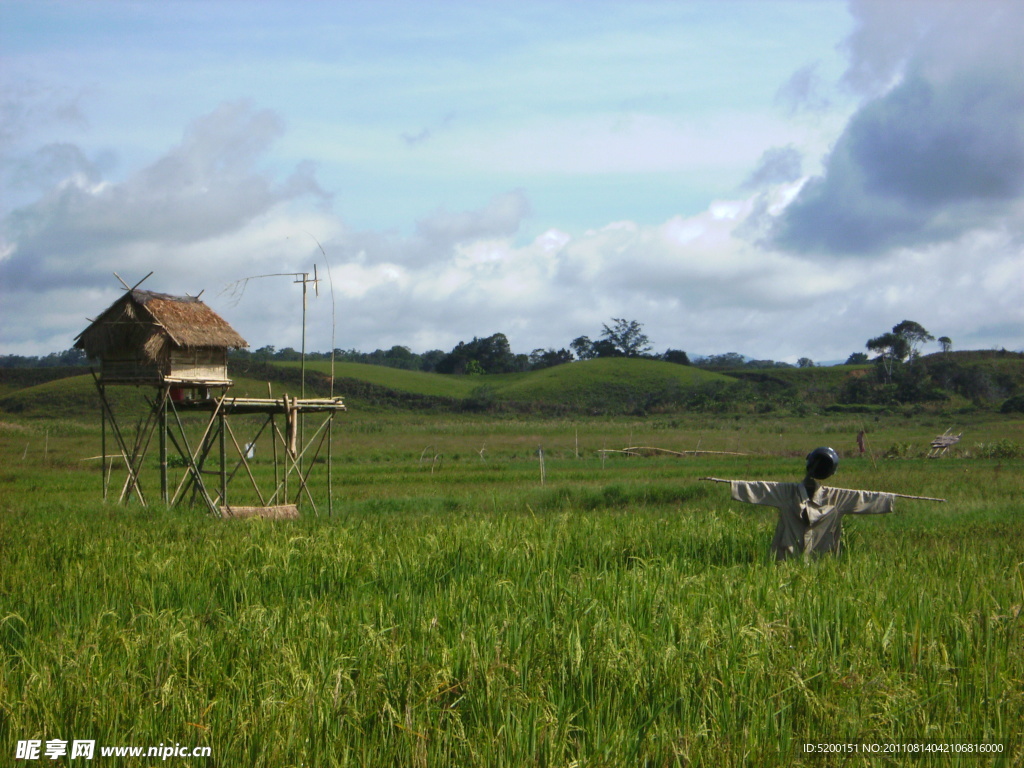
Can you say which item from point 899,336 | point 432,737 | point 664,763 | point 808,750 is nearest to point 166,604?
point 432,737

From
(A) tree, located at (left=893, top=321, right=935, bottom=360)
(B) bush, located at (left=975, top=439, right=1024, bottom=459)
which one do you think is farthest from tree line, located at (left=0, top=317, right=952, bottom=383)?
(B) bush, located at (left=975, top=439, right=1024, bottom=459)

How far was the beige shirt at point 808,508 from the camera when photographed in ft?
24.4

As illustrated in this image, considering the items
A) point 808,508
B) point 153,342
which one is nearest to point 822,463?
A: point 808,508

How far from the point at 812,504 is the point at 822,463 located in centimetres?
62

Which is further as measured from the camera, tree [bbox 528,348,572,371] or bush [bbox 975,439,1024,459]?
tree [bbox 528,348,572,371]

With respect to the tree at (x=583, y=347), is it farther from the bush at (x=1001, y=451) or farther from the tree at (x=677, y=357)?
the bush at (x=1001, y=451)

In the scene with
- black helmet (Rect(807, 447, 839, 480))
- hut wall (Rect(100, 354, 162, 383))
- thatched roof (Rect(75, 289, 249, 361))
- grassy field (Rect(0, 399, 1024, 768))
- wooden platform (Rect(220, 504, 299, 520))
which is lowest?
wooden platform (Rect(220, 504, 299, 520))

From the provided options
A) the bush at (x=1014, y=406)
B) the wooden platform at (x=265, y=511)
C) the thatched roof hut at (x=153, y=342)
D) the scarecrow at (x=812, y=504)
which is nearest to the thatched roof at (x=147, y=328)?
the thatched roof hut at (x=153, y=342)

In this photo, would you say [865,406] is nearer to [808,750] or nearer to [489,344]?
[489,344]

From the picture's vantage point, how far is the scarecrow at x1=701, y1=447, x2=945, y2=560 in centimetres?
730

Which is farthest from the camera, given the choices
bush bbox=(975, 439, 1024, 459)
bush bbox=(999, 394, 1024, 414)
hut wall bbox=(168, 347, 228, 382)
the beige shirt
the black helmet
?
bush bbox=(999, 394, 1024, 414)

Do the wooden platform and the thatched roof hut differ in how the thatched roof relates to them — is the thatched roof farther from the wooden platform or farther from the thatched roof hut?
the wooden platform

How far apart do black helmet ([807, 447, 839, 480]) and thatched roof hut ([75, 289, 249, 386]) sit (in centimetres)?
1349

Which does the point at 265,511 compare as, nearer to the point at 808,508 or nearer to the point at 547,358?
the point at 808,508
